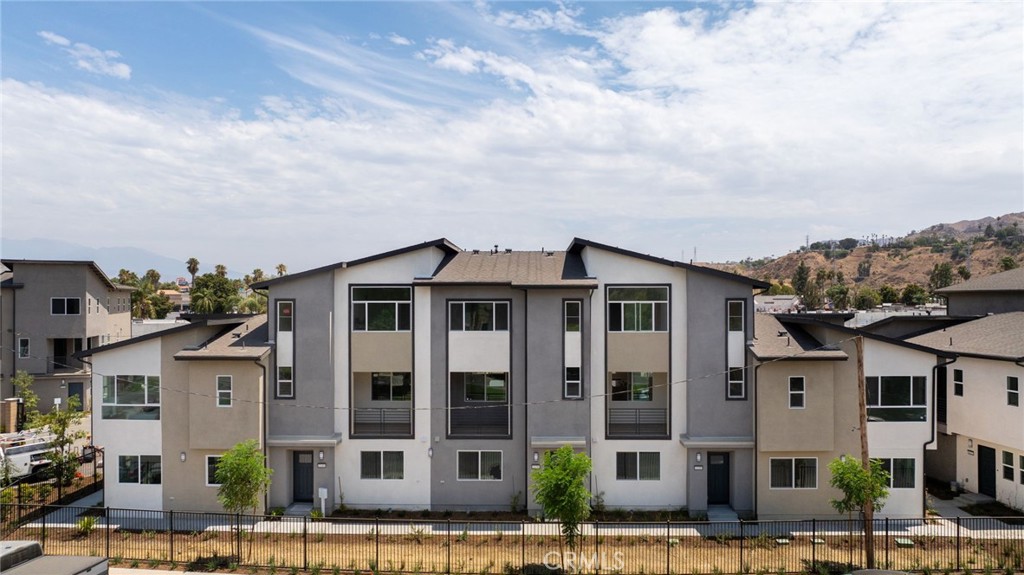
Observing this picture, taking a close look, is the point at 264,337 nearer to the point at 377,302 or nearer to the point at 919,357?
the point at 377,302

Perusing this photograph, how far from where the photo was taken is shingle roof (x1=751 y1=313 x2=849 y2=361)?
19719 millimetres

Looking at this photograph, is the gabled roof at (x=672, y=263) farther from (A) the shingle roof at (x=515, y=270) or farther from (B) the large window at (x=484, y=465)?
(B) the large window at (x=484, y=465)

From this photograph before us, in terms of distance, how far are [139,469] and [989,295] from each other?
118 ft

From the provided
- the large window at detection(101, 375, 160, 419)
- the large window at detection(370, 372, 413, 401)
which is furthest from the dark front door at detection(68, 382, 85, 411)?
the large window at detection(370, 372, 413, 401)

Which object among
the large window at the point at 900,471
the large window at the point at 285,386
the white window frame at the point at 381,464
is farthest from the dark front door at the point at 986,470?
the large window at the point at 285,386

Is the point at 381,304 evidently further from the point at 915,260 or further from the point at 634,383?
the point at 915,260

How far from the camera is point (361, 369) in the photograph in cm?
2155

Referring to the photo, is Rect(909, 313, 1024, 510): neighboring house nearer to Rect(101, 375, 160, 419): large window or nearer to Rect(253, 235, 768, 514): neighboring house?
Rect(253, 235, 768, 514): neighboring house

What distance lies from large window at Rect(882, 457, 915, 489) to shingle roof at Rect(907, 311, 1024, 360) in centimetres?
515

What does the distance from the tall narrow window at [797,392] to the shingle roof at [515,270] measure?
24.2ft

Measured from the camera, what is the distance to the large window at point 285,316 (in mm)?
21359

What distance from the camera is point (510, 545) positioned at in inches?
713

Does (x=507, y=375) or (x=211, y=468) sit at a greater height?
(x=507, y=375)

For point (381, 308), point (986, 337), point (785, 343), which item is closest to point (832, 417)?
point (785, 343)
